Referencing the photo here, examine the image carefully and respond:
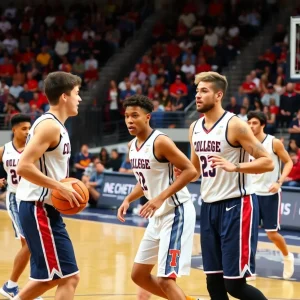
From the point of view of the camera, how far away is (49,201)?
6.32m

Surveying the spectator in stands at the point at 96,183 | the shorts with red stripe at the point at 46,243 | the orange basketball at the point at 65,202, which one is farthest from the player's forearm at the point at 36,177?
the spectator in stands at the point at 96,183

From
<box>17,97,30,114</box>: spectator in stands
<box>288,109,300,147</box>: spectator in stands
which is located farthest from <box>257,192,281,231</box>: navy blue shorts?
<box>17,97,30,114</box>: spectator in stands

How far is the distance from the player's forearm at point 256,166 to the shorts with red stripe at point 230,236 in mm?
346

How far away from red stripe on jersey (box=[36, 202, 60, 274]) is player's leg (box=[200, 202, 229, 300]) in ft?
4.14

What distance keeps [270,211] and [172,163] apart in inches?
149

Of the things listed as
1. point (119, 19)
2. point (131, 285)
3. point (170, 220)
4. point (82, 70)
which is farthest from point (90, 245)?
point (119, 19)

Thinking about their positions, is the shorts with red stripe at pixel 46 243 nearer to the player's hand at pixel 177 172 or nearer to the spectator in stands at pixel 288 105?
the player's hand at pixel 177 172

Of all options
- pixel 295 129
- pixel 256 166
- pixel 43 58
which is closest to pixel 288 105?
pixel 295 129

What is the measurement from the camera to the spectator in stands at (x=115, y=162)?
18.3m

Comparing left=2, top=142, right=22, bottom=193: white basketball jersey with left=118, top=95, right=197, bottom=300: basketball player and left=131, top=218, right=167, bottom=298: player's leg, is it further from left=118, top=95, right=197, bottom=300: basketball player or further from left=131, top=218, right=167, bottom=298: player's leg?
left=131, top=218, right=167, bottom=298: player's leg

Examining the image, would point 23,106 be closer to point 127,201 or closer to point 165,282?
point 127,201

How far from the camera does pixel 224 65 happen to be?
22203 mm

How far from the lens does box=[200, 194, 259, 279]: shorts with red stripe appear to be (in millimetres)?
6531

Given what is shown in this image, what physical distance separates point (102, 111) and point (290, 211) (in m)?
8.12
